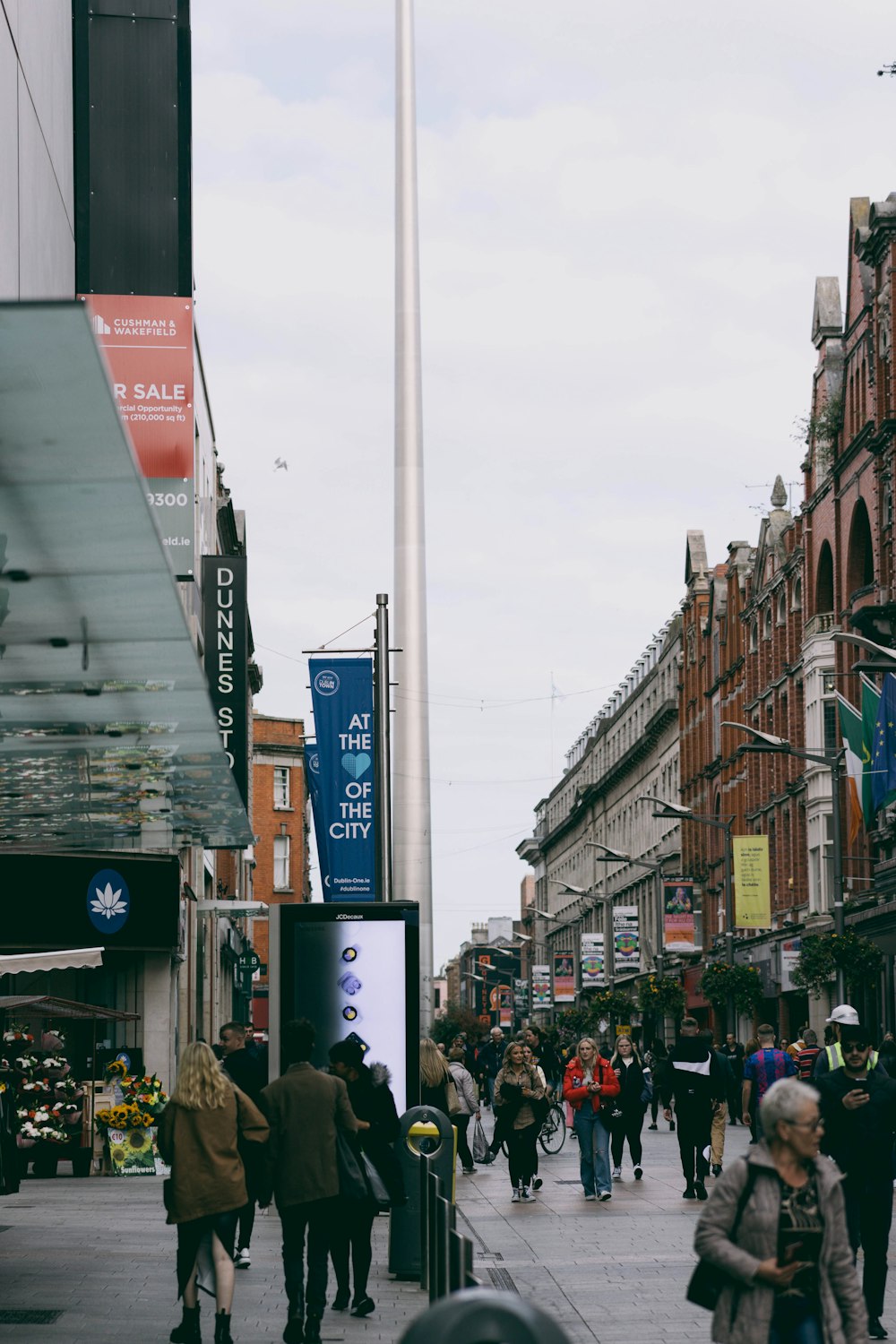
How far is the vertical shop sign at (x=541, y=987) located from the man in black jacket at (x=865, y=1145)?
9812 centimetres

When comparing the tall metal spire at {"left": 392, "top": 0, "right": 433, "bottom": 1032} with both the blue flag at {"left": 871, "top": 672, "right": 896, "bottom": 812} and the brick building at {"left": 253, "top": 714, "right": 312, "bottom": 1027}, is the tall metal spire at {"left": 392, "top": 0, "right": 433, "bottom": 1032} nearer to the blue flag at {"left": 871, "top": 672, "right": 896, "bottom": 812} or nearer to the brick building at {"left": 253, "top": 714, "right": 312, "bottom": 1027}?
the blue flag at {"left": 871, "top": 672, "right": 896, "bottom": 812}

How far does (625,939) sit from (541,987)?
36.5 meters

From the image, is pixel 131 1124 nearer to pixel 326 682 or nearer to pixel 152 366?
pixel 326 682

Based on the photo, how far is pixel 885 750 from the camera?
132 ft

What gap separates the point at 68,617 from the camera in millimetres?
10664

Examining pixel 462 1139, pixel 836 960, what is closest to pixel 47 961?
pixel 462 1139

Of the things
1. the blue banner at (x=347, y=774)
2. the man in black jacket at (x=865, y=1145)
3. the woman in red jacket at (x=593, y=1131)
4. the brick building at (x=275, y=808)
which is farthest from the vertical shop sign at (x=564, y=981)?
the man in black jacket at (x=865, y=1145)

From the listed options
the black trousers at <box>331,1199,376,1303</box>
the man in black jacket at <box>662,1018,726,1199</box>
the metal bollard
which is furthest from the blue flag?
the metal bollard

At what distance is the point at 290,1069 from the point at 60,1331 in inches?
80.8

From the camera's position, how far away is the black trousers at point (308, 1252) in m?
11.3

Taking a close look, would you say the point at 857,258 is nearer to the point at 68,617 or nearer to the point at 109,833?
the point at 109,833

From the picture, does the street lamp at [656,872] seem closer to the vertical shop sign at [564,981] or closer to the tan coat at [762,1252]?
the vertical shop sign at [564,981]

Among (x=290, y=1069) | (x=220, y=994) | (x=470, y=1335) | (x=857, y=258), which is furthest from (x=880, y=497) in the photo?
(x=470, y=1335)

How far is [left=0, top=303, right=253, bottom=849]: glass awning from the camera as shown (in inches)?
292
